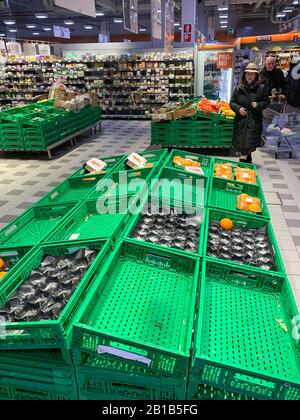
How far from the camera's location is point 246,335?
1914mm

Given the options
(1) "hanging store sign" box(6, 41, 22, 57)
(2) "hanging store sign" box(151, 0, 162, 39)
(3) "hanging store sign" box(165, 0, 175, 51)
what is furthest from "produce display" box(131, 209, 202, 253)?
(1) "hanging store sign" box(6, 41, 22, 57)

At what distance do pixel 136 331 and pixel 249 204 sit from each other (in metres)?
2.01

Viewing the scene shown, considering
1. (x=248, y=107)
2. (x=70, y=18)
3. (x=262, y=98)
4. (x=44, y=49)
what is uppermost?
(x=70, y=18)

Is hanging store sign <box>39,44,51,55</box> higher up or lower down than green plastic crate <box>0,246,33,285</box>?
higher up

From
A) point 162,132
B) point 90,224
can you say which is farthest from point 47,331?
point 162,132

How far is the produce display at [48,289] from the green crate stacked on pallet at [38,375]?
0.19 meters

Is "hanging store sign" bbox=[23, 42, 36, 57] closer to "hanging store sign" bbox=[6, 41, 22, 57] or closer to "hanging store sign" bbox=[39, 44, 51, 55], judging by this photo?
"hanging store sign" bbox=[39, 44, 51, 55]

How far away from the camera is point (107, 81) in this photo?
13.7 m

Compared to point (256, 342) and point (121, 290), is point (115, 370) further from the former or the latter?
point (256, 342)

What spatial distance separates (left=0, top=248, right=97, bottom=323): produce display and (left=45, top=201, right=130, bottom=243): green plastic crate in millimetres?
209

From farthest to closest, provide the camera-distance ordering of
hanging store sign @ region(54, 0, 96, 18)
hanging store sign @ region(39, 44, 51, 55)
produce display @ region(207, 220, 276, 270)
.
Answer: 1. hanging store sign @ region(39, 44, 51, 55)
2. hanging store sign @ region(54, 0, 96, 18)
3. produce display @ region(207, 220, 276, 270)

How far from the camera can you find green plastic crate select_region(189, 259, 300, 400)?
1586 millimetres

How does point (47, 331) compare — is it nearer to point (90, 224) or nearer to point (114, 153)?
point (90, 224)

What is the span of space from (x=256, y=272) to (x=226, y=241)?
Result: 0.53 meters
